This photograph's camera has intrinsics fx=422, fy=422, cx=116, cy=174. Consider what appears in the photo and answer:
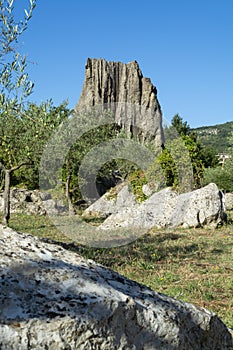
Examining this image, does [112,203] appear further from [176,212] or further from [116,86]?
[116,86]

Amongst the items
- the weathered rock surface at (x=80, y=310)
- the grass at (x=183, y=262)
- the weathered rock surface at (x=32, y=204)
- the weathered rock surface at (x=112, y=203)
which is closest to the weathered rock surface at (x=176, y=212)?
the grass at (x=183, y=262)

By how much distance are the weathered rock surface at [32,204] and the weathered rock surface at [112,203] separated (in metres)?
1.88

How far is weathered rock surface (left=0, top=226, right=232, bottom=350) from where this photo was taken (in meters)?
2.26

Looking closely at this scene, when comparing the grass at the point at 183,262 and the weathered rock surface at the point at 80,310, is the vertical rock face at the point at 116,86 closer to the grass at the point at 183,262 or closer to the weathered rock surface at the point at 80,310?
the grass at the point at 183,262

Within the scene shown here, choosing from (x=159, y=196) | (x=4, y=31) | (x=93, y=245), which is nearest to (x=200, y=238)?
(x=93, y=245)

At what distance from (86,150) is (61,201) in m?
4.46

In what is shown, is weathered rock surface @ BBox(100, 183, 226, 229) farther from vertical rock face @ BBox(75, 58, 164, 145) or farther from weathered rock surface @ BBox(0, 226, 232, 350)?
vertical rock face @ BBox(75, 58, 164, 145)

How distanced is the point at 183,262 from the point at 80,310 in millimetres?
8720

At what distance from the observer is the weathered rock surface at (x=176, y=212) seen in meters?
17.1

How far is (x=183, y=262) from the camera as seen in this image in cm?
1077

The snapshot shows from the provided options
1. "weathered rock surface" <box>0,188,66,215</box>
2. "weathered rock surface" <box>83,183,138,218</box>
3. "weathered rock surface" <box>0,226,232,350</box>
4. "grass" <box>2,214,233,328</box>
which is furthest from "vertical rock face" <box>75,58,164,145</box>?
"weathered rock surface" <box>0,226,232,350</box>

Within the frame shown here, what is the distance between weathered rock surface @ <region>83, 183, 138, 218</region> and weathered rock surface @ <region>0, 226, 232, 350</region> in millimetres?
21522

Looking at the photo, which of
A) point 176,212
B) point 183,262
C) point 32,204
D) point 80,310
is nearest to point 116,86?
point 32,204

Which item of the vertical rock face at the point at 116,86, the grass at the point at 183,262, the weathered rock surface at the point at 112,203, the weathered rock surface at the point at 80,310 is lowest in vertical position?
the grass at the point at 183,262
